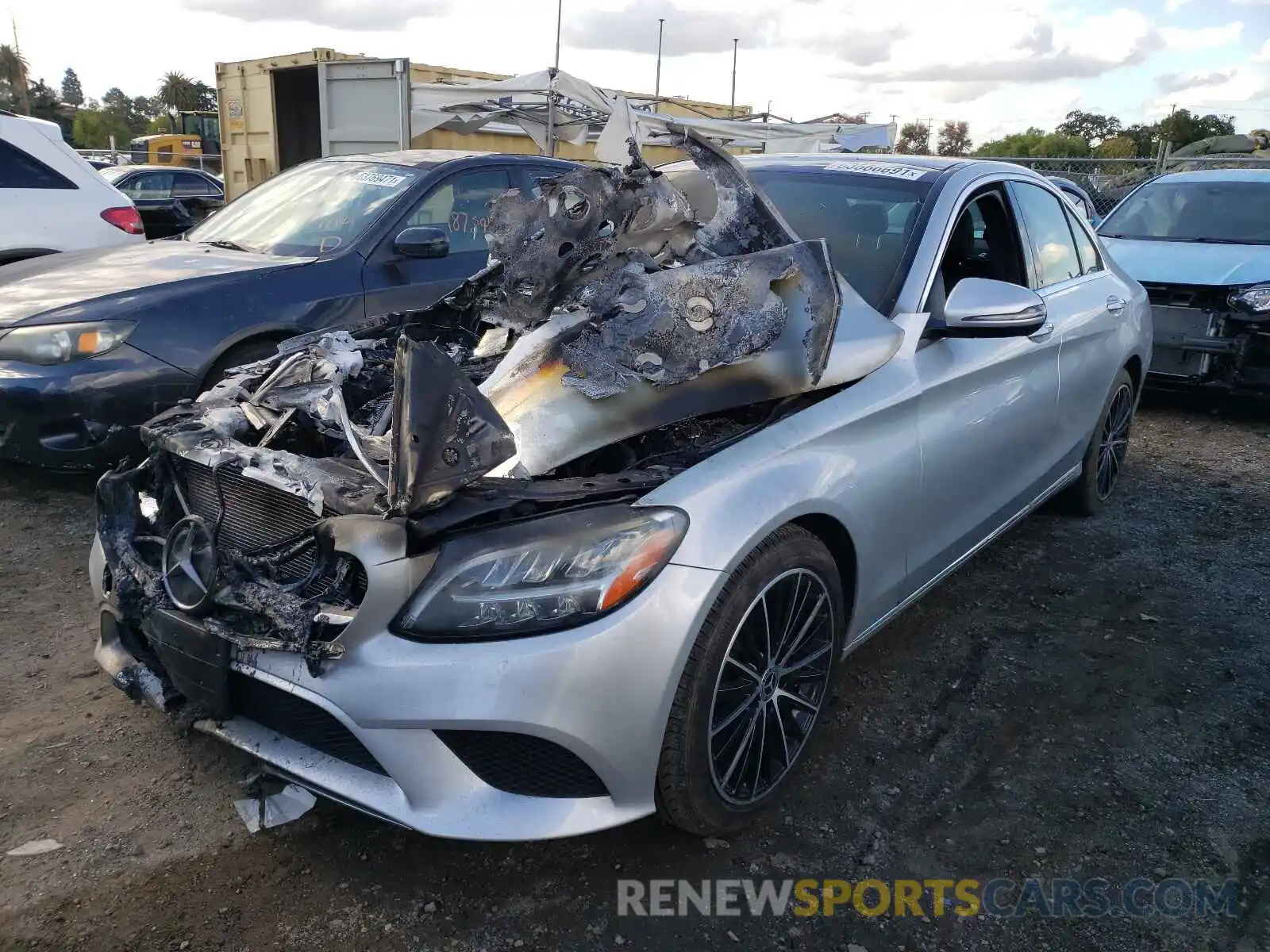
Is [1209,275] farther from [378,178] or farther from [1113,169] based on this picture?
[1113,169]

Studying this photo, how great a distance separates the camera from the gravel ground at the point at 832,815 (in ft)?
7.24

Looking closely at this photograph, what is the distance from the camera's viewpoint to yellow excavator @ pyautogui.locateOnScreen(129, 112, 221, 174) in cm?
2425

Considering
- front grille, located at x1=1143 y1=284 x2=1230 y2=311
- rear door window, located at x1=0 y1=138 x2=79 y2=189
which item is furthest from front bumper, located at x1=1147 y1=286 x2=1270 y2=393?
rear door window, located at x1=0 y1=138 x2=79 y2=189

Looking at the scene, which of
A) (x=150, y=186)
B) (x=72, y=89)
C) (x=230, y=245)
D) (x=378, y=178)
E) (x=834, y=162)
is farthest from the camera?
(x=72, y=89)

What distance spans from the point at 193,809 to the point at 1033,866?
2.22m

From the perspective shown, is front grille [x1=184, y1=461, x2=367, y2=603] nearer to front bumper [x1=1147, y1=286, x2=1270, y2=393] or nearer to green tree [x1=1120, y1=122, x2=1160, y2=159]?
front bumper [x1=1147, y1=286, x2=1270, y2=393]

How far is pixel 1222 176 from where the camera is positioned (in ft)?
25.9

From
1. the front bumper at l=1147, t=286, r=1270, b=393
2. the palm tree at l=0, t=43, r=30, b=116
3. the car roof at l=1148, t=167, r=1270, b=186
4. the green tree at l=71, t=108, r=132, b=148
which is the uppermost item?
the palm tree at l=0, t=43, r=30, b=116

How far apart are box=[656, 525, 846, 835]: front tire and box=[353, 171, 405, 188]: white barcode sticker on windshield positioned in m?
3.66

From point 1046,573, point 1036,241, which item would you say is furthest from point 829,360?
point 1046,573

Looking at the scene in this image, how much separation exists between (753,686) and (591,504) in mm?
682

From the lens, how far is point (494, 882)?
2.32 meters

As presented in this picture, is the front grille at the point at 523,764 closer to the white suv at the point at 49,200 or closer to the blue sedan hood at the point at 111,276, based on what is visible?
the blue sedan hood at the point at 111,276

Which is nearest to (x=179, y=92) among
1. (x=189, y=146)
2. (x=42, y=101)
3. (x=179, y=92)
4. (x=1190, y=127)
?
(x=179, y=92)
